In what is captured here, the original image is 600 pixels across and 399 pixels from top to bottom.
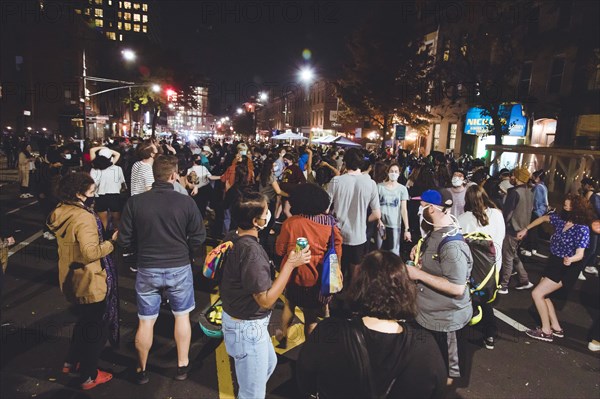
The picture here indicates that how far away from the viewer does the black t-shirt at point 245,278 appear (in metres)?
2.60

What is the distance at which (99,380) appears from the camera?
3785 millimetres

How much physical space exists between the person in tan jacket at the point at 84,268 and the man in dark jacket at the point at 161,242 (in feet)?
1.04

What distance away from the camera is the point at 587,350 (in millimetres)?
4840

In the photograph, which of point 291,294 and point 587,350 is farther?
point 587,350

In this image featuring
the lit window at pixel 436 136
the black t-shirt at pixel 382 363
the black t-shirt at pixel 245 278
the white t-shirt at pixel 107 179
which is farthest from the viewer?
the lit window at pixel 436 136

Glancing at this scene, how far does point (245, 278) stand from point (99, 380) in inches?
A: 91.2

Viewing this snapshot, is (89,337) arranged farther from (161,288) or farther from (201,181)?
(201,181)

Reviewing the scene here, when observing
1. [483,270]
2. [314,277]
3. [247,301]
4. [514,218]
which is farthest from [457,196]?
[247,301]

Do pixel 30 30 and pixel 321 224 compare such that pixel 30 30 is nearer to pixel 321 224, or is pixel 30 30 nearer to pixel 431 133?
pixel 431 133

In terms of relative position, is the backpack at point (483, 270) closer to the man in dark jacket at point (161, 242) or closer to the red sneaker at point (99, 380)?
the man in dark jacket at point (161, 242)

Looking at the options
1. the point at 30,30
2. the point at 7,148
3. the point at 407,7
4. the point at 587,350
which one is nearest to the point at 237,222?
the point at 587,350

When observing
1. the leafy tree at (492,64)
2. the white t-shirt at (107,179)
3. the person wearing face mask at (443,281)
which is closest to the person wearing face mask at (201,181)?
the white t-shirt at (107,179)

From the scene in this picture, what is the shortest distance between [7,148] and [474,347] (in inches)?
1095

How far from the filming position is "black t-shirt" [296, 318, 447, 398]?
187cm
